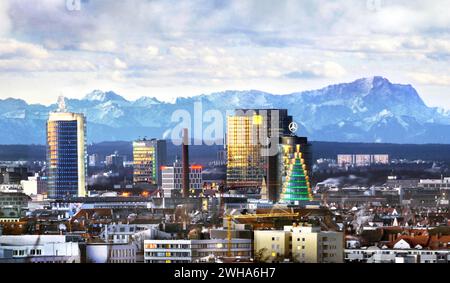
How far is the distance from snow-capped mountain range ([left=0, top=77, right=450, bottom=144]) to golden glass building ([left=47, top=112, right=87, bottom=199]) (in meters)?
4.60

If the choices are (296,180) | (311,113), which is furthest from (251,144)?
(311,113)

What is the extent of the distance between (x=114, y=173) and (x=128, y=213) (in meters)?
4.03

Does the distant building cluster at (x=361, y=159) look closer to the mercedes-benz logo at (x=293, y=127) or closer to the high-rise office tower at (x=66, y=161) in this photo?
the mercedes-benz logo at (x=293, y=127)

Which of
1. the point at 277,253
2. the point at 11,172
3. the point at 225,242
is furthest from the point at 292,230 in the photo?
the point at 11,172

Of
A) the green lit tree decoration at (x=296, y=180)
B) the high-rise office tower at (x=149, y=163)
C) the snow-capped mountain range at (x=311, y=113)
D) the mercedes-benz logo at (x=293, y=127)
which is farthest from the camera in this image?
the green lit tree decoration at (x=296, y=180)

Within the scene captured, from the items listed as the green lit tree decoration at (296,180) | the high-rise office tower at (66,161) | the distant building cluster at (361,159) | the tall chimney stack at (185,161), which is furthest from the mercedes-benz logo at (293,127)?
the high-rise office tower at (66,161)

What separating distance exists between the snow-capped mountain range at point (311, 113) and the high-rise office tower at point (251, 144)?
2.14 m

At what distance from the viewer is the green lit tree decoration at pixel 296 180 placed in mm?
29141

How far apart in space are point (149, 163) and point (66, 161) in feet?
5.30

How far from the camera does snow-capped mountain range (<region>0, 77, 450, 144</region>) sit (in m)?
14.3

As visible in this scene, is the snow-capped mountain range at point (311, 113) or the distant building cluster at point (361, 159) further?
the distant building cluster at point (361, 159)

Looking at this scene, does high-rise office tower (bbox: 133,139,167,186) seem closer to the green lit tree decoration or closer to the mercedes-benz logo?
the mercedes-benz logo

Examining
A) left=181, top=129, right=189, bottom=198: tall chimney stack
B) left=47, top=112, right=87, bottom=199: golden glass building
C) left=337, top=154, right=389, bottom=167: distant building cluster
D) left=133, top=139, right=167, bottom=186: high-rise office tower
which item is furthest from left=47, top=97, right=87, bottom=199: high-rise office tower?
left=337, top=154, right=389, bottom=167: distant building cluster
